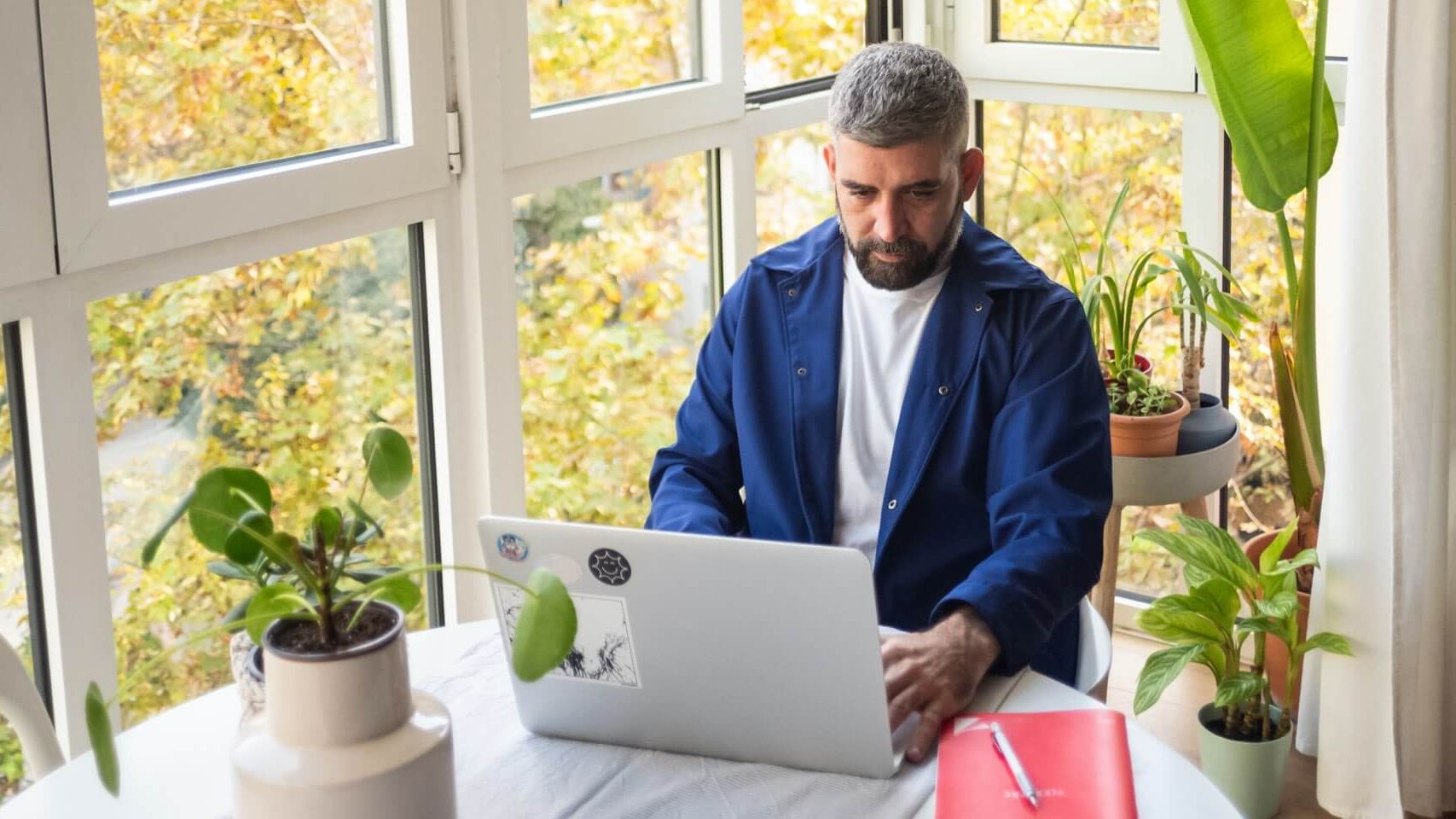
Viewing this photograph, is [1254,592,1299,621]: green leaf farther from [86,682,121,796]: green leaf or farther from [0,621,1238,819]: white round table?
[86,682,121,796]: green leaf

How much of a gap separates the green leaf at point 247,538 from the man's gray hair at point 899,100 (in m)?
1.03

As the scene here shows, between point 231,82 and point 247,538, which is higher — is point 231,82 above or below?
above

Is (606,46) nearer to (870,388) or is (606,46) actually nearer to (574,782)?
(870,388)

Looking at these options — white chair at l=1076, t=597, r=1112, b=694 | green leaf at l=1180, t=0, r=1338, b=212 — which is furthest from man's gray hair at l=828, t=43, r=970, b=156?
green leaf at l=1180, t=0, r=1338, b=212

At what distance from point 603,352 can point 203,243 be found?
2.88 ft

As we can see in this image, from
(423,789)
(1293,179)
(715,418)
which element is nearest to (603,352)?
(715,418)

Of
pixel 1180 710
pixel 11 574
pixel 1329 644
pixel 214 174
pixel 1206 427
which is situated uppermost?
pixel 214 174

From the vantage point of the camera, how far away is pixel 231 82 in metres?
2.10

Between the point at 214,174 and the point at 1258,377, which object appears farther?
the point at 1258,377

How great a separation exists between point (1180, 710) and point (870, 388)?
4.51 ft

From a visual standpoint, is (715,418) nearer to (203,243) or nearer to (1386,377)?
(203,243)

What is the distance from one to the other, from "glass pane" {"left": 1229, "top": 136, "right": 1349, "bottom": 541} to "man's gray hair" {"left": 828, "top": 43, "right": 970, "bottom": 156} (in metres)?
1.38

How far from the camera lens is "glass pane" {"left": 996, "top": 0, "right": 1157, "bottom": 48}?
10.7 feet

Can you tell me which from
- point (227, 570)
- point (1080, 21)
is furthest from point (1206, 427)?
point (227, 570)
